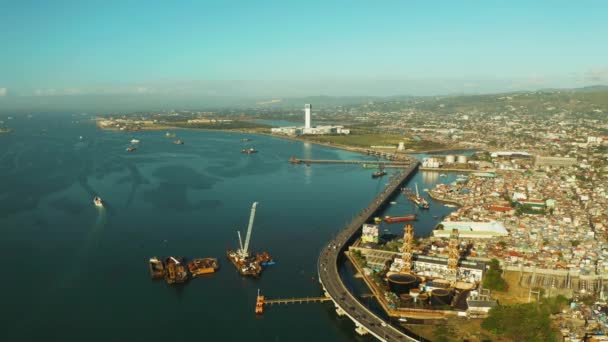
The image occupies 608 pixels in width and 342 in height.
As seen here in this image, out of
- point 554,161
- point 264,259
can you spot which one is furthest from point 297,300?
point 554,161

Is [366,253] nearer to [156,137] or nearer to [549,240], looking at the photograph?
[549,240]

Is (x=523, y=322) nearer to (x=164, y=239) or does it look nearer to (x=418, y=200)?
(x=164, y=239)

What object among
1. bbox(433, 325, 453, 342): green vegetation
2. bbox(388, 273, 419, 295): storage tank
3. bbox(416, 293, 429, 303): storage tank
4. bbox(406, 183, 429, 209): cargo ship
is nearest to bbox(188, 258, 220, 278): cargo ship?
bbox(388, 273, 419, 295): storage tank

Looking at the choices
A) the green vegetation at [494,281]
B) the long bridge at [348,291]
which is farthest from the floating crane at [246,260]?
the green vegetation at [494,281]

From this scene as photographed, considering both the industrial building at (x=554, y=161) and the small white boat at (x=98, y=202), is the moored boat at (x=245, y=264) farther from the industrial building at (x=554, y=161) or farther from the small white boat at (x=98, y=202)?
the industrial building at (x=554, y=161)

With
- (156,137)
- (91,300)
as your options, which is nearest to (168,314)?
(91,300)

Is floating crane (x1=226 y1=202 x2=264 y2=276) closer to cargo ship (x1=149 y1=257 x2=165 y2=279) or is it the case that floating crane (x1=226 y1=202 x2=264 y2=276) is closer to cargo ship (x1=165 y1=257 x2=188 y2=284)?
cargo ship (x1=165 y1=257 x2=188 y2=284)
